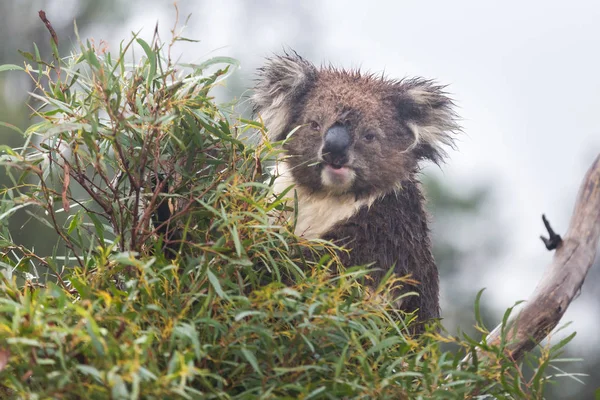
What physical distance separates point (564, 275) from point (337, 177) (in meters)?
0.74

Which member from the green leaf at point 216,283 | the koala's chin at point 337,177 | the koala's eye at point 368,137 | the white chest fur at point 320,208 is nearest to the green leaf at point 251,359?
the green leaf at point 216,283

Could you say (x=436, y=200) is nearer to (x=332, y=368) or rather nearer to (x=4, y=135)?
(x=4, y=135)

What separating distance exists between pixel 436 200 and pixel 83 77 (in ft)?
25.2

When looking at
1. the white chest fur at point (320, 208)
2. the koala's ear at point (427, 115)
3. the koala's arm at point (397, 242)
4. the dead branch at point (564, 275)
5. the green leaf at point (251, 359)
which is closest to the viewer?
the green leaf at point (251, 359)

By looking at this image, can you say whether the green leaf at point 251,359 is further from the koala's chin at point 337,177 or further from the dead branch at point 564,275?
the koala's chin at point 337,177

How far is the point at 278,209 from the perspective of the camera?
165 centimetres

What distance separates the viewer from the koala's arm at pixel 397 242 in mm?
2188

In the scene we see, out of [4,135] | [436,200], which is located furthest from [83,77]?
[436,200]

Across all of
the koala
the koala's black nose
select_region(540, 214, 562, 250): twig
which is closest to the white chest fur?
the koala

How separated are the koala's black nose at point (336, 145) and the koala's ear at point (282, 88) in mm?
285

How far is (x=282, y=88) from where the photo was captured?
256 centimetres

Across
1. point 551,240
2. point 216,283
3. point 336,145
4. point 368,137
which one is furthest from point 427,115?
point 216,283

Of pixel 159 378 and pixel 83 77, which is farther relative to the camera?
pixel 83 77

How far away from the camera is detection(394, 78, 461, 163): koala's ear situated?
8.25 feet
